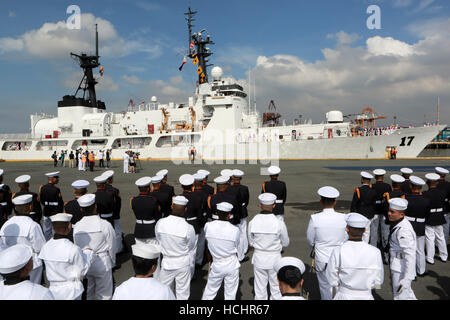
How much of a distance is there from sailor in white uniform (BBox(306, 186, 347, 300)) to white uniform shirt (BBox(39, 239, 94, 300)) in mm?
2655

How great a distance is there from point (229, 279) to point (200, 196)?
157 cm

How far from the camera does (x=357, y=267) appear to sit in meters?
2.32

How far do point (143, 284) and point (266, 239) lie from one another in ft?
5.63

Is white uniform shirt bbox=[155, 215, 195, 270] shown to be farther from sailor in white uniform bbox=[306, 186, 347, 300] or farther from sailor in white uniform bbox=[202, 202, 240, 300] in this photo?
sailor in white uniform bbox=[306, 186, 347, 300]

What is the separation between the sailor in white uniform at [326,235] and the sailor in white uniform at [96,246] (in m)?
2.64

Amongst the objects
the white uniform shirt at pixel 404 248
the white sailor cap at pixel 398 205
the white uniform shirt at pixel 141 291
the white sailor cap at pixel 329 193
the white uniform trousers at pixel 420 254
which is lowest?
the white uniform trousers at pixel 420 254

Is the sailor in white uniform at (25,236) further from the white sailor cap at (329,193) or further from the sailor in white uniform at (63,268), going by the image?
the white sailor cap at (329,193)

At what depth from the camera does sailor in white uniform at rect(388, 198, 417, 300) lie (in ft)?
9.85

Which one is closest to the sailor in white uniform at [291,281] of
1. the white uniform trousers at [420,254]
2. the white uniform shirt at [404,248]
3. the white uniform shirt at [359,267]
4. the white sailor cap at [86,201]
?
the white uniform shirt at [359,267]

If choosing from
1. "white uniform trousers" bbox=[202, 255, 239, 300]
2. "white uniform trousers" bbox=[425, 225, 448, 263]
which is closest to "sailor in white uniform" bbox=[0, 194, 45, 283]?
"white uniform trousers" bbox=[202, 255, 239, 300]

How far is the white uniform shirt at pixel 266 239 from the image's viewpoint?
3.17 meters
